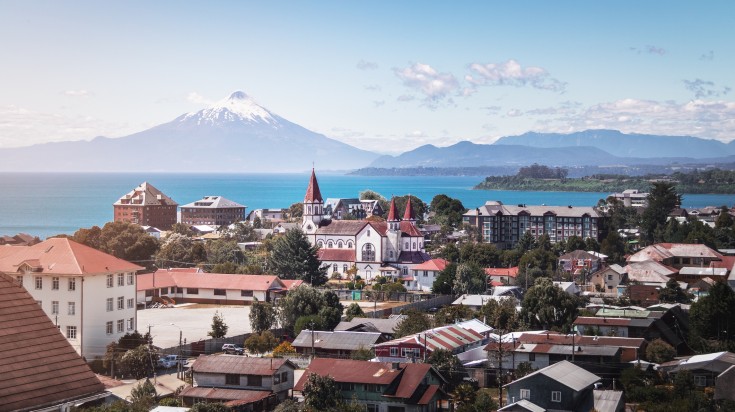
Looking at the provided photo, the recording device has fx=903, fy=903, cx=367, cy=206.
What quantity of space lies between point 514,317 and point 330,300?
7.26 metres

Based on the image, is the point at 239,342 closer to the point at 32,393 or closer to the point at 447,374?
the point at 447,374

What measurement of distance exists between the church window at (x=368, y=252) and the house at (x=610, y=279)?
43.8 ft

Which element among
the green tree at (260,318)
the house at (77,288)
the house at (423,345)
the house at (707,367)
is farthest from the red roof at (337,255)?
the house at (707,367)

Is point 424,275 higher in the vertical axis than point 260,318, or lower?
lower

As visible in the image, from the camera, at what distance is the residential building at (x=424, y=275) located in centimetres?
5022

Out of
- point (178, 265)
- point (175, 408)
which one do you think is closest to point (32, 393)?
point (175, 408)

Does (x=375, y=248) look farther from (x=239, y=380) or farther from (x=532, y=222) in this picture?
(x=239, y=380)

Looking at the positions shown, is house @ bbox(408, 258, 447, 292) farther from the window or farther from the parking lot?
the window

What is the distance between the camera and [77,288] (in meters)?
27.5

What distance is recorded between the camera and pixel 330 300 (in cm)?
3456

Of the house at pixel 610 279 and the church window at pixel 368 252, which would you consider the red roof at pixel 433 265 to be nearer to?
the church window at pixel 368 252

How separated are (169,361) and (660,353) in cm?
1536

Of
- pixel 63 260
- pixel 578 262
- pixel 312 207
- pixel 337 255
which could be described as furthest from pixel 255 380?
pixel 578 262

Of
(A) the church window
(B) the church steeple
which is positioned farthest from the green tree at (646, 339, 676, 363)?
(B) the church steeple
